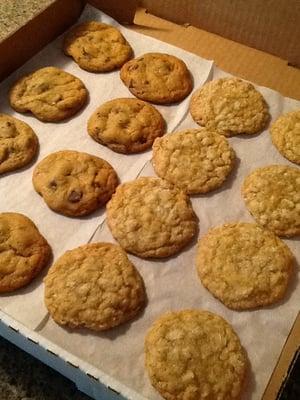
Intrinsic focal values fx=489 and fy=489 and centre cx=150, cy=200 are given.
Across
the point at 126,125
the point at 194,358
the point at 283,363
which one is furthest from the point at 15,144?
the point at 283,363

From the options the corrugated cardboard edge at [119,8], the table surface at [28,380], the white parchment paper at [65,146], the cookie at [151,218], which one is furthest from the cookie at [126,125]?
the table surface at [28,380]

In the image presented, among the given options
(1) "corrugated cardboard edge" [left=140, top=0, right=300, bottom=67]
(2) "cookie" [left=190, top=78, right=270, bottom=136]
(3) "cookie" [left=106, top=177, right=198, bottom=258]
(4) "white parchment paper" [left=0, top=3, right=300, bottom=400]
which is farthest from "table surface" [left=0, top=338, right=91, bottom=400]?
(1) "corrugated cardboard edge" [left=140, top=0, right=300, bottom=67]

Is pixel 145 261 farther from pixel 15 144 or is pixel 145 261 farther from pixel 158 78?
pixel 158 78

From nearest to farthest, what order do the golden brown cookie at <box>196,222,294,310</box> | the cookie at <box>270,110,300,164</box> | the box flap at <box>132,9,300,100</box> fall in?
the golden brown cookie at <box>196,222,294,310</box>, the cookie at <box>270,110,300,164</box>, the box flap at <box>132,9,300,100</box>

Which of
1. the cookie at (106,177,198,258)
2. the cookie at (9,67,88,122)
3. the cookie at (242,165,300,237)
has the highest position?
the cookie at (242,165,300,237)

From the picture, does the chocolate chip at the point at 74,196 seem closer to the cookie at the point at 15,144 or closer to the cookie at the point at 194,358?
the cookie at the point at 15,144

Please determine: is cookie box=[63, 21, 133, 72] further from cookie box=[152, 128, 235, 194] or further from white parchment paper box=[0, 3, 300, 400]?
cookie box=[152, 128, 235, 194]
